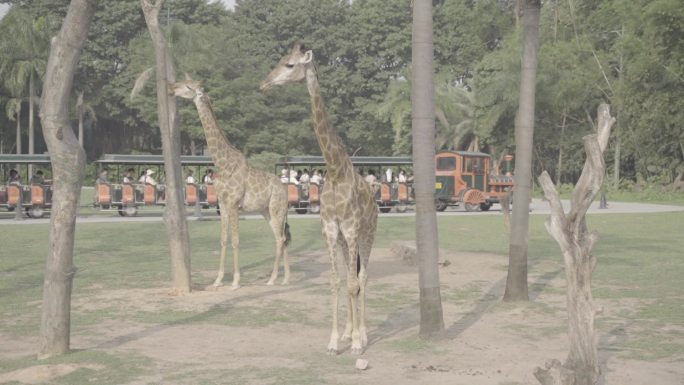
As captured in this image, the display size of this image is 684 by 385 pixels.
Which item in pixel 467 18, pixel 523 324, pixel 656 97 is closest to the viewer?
pixel 523 324

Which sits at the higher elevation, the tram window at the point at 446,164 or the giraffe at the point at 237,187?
the tram window at the point at 446,164

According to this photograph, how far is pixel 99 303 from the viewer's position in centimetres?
1184

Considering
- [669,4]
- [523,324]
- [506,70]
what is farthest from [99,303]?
[506,70]

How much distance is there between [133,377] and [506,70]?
156 feet

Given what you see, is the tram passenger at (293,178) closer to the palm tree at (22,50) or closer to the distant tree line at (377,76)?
the distant tree line at (377,76)

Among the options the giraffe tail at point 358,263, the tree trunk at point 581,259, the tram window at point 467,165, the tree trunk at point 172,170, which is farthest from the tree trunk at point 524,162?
the tram window at point 467,165

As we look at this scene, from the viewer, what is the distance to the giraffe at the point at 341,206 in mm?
9383

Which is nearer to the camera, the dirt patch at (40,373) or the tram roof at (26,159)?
the dirt patch at (40,373)

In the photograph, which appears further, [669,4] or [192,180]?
[669,4]

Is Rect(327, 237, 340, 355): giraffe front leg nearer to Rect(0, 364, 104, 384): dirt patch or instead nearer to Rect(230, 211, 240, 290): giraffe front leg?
Rect(0, 364, 104, 384): dirt patch

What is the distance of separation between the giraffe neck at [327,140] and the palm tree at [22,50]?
151 ft

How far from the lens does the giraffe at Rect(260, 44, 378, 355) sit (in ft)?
30.8

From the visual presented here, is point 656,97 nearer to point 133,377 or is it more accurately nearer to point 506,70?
point 506,70

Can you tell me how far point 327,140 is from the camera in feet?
31.6
